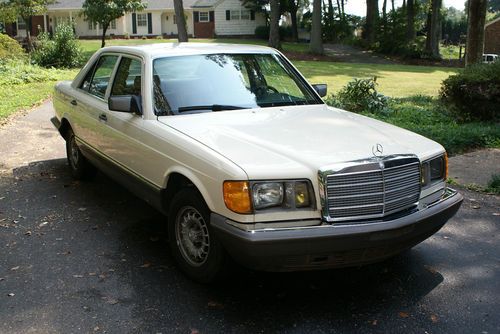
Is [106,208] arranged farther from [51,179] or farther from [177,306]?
[177,306]

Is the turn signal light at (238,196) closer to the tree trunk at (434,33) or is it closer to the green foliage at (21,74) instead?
the green foliage at (21,74)

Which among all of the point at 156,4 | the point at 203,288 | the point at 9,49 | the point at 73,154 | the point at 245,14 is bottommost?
the point at 203,288

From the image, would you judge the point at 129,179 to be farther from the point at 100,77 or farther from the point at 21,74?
the point at 21,74

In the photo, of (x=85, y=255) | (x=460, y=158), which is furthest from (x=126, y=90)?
(x=460, y=158)

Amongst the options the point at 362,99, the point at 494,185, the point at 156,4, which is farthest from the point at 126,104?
the point at 156,4

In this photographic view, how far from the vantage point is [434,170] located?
4.30m

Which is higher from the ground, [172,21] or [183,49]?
[172,21]

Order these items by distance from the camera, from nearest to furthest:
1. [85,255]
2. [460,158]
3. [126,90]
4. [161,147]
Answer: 1. [161,147]
2. [85,255]
3. [126,90]
4. [460,158]

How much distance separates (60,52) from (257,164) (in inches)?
870

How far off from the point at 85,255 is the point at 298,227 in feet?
6.84

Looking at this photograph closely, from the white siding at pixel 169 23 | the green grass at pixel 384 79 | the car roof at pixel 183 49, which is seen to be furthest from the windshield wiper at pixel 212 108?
the white siding at pixel 169 23

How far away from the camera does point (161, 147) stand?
4410 mm

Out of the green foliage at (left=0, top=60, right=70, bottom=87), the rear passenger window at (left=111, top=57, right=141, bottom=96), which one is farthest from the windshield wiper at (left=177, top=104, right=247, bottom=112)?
the green foliage at (left=0, top=60, right=70, bottom=87)

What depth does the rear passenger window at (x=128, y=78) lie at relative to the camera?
5188 mm
